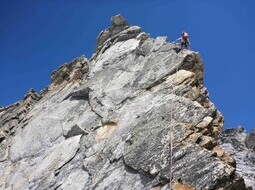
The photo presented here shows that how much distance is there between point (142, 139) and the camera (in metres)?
19.0

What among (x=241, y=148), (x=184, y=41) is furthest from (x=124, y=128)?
(x=241, y=148)

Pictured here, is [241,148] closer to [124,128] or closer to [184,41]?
[184,41]

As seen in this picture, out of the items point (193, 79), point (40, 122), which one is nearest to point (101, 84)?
point (40, 122)

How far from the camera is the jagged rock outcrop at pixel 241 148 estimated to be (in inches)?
1474

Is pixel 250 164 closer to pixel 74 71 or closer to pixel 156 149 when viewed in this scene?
pixel 74 71

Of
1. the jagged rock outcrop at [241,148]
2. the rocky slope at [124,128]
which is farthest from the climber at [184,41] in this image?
the jagged rock outcrop at [241,148]

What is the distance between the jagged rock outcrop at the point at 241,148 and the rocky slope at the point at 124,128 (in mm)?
15815

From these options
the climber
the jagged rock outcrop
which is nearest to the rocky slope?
the climber

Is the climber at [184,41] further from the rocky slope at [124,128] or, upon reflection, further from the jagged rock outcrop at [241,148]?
the jagged rock outcrop at [241,148]

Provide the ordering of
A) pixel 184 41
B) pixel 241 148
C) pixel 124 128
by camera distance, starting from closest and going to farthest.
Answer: pixel 124 128 → pixel 184 41 → pixel 241 148

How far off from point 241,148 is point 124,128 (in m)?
29.0

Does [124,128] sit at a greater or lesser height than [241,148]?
lesser

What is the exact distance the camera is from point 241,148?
152 feet

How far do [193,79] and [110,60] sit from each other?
12046mm
